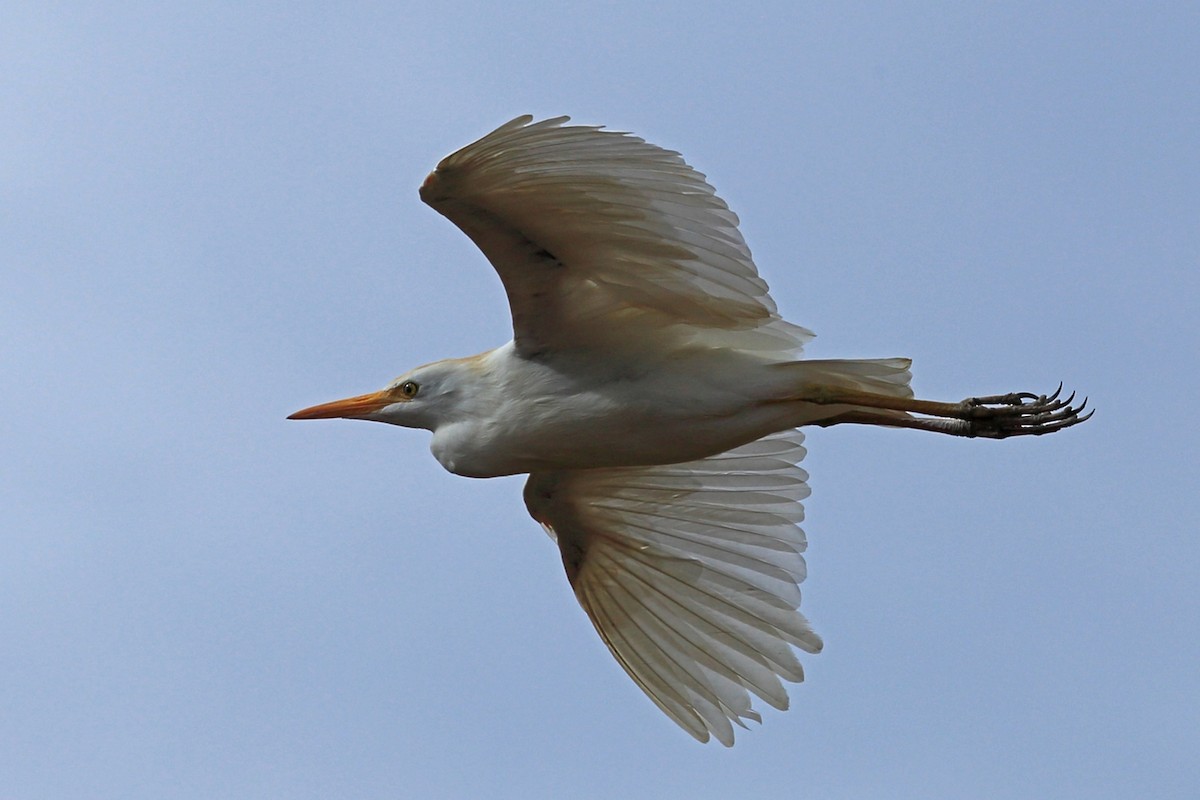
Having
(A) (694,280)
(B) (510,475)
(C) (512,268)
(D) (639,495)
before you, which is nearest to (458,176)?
(C) (512,268)

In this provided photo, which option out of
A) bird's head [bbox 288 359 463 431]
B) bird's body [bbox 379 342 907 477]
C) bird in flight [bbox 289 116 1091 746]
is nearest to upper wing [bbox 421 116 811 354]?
bird in flight [bbox 289 116 1091 746]

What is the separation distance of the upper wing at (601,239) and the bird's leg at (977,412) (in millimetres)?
476

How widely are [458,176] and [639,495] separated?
326 cm

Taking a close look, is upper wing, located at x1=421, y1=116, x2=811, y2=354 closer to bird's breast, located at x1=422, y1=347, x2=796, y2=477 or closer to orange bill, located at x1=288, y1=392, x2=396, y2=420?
bird's breast, located at x1=422, y1=347, x2=796, y2=477

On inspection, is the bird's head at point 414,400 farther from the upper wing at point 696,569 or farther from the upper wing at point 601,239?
the upper wing at point 696,569

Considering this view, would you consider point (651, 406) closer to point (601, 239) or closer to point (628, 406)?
point (628, 406)

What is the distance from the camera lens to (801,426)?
34.9 feet

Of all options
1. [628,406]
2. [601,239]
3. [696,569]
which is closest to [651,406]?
[628,406]

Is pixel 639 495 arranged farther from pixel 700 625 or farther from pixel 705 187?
Answer: pixel 705 187

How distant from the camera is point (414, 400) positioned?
36.2 ft

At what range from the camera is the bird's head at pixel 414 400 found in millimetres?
10805

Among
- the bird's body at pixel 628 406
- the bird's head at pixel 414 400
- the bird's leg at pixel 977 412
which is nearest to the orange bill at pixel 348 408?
the bird's head at pixel 414 400

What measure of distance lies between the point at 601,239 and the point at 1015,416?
2.57 m

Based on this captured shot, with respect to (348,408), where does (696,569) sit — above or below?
below
